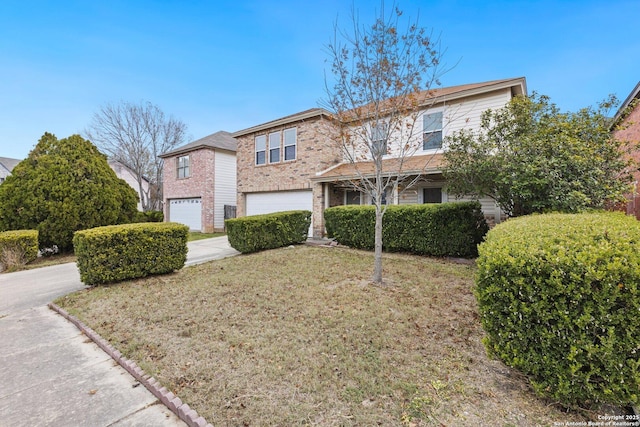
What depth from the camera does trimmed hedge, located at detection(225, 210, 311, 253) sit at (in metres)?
9.23

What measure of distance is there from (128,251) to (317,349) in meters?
4.94

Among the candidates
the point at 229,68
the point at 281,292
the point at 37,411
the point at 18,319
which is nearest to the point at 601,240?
the point at 281,292

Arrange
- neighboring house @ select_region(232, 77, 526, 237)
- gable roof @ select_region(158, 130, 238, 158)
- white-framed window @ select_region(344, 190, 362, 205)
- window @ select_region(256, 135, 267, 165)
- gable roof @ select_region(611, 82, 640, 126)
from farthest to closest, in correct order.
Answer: gable roof @ select_region(158, 130, 238, 158) < window @ select_region(256, 135, 267, 165) < white-framed window @ select_region(344, 190, 362, 205) < neighboring house @ select_region(232, 77, 526, 237) < gable roof @ select_region(611, 82, 640, 126)

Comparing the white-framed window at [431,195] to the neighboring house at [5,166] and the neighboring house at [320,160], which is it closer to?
the neighboring house at [320,160]

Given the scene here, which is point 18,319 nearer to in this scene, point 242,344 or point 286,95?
point 242,344

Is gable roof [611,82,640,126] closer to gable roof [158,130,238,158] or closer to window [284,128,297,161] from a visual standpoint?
window [284,128,297,161]

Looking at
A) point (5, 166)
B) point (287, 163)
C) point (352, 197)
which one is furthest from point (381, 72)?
point (5, 166)

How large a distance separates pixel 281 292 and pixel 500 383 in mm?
3540

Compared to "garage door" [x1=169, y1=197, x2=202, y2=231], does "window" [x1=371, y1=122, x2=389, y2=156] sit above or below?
above

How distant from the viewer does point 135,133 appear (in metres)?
21.7

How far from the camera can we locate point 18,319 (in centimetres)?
450

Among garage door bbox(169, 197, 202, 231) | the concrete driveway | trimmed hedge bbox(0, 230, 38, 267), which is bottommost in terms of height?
the concrete driveway

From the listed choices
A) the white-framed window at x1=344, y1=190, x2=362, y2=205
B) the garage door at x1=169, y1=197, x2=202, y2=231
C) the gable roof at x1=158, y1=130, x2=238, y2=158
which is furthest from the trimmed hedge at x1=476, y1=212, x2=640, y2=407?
the garage door at x1=169, y1=197, x2=202, y2=231

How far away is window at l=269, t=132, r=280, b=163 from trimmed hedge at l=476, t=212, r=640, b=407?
12663 mm
